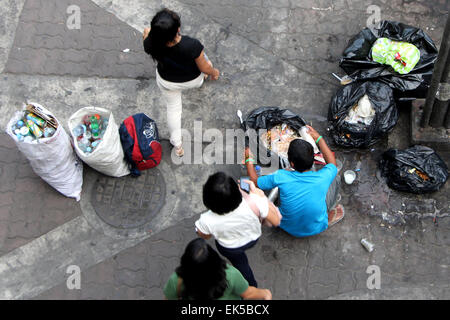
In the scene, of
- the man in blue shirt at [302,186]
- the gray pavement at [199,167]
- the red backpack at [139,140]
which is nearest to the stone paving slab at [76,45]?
the gray pavement at [199,167]

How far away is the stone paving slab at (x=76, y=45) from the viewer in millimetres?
5320

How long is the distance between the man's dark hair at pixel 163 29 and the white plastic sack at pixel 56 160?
133cm

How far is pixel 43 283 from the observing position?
4273 mm

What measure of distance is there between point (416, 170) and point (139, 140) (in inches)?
111

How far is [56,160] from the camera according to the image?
426 cm

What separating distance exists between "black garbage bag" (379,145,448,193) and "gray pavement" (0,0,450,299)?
0.52 feet

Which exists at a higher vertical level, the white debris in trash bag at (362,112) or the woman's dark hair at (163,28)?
the woman's dark hair at (163,28)

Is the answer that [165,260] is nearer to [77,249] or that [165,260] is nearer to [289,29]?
[77,249]

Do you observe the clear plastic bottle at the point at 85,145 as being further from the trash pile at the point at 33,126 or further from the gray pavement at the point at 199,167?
the gray pavement at the point at 199,167

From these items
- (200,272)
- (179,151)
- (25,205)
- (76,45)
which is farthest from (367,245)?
(76,45)

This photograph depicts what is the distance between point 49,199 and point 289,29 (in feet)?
11.4

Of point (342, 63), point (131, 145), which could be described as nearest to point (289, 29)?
point (342, 63)

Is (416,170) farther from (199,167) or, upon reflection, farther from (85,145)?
(85,145)

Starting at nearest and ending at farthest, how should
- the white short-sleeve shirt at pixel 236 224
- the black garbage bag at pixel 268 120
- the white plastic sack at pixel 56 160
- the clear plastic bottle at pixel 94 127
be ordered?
the white short-sleeve shirt at pixel 236 224 → the white plastic sack at pixel 56 160 → the clear plastic bottle at pixel 94 127 → the black garbage bag at pixel 268 120
